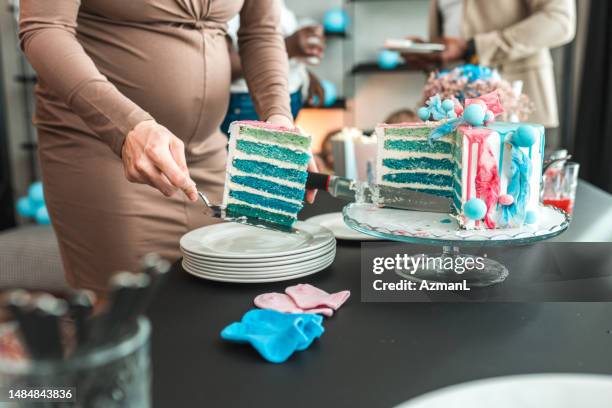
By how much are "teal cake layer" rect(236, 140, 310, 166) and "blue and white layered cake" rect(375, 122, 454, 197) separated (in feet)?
0.61

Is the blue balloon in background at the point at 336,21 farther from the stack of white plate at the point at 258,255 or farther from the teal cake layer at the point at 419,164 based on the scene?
the stack of white plate at the point at 258,255

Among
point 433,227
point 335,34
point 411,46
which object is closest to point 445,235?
point 433,227

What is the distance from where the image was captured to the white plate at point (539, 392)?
1.77ft

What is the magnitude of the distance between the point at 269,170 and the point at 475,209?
0.38m

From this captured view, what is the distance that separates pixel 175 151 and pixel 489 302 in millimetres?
535

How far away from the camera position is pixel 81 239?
1.42 m

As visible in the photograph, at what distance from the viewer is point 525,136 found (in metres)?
1.00

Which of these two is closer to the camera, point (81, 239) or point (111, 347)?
point (111, 347)

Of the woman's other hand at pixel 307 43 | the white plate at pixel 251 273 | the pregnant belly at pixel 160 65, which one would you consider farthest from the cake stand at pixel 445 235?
the woman's other hand at pixel 307 43

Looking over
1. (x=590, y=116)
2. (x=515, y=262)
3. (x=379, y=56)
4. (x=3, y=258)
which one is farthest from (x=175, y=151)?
(x=379, y=56)

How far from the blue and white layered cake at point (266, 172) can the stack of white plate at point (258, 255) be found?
5 cm

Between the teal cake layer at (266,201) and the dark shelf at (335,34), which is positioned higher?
the dark shelf at (335,34)

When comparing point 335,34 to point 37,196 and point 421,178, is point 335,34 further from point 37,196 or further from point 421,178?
point 421,178

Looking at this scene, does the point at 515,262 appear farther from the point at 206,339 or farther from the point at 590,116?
the point at 590,116
